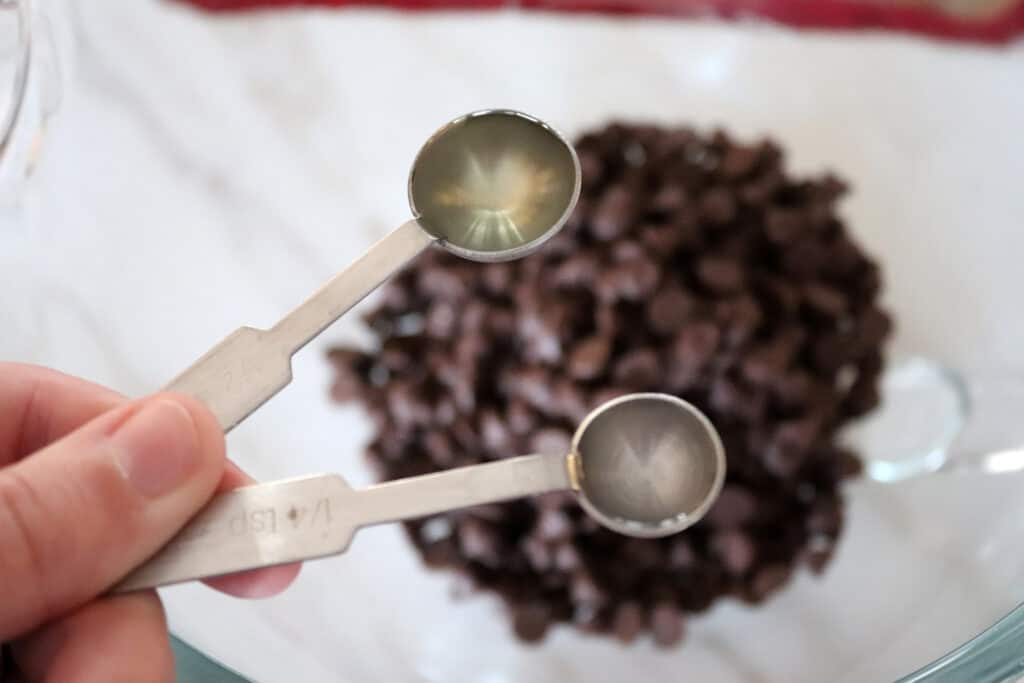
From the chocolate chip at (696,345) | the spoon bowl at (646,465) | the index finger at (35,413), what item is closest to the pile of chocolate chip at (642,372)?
the chocolate chip at (696,345)

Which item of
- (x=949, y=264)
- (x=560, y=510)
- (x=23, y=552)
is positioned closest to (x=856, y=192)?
(x=949, y=264)

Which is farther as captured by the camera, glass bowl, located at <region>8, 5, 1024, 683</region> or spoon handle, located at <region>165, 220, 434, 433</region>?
glass bowl, located at <region>8, 5, 1024, 683</region>

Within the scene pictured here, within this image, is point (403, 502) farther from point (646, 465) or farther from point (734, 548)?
point (734, 548)

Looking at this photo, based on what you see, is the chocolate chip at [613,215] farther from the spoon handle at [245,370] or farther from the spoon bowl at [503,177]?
the spoon handle at [245,370]

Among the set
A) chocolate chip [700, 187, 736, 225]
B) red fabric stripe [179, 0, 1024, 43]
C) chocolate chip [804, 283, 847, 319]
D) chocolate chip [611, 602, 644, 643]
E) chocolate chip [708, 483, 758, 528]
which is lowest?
chocolate chip [611, 602, 644, 643]

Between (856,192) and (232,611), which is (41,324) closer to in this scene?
(232,611)

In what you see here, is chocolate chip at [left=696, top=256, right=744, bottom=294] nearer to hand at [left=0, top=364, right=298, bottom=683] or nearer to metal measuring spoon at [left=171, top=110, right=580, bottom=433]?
metal measuring spoon at [left=171, top=110, right=580, bottom=433]

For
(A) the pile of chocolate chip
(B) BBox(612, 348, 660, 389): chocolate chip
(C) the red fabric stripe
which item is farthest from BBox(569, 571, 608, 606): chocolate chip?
(C) the red fabric stripe

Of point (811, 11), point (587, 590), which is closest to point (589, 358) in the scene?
point (587, 590)

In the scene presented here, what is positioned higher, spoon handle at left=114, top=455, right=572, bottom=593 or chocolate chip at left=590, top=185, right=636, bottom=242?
chocolate chip at left=590, top=185, right=636, bottom=242
